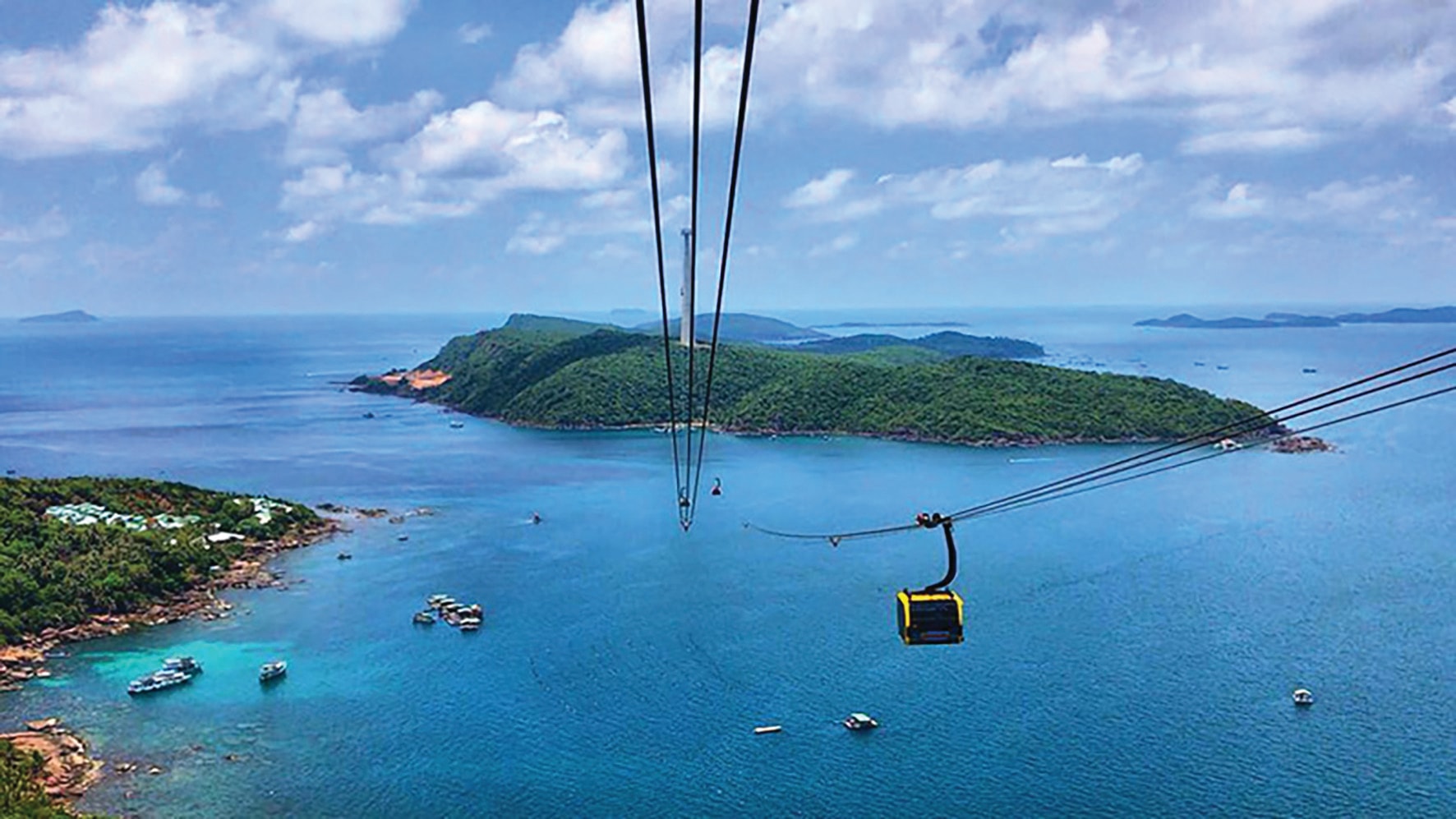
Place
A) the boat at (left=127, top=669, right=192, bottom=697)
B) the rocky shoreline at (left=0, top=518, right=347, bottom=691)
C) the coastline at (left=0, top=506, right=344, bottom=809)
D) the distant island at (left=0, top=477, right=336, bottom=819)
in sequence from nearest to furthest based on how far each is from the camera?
the coastline at (left=0, top=506, right=344, bottom=809) → the distant island at (left=0, top=477, right=336, bottom=819) → the boat at (left=127, top=669, right=192, bottom=697) → the rocky shoreline at (left=0, top=518, right=347, bottom=691)

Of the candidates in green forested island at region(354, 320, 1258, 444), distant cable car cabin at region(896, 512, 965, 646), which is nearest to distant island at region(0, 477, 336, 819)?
distant cable car cabin at region(896, 512, 965, 646)

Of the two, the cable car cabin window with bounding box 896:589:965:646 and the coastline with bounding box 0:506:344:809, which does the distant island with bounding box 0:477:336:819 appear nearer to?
the coastline with bounding box 0:506:344:809

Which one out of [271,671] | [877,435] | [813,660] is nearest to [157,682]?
[271,671]

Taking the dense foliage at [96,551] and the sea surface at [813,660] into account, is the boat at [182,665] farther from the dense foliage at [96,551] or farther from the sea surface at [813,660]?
the dense foliage at [96,551]

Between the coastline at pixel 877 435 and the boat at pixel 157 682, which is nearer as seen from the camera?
the boat at pixel 157 682

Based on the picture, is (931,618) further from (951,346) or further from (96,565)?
(951,346)

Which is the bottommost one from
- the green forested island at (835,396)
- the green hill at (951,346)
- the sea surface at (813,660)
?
the sea surface at (813,660)

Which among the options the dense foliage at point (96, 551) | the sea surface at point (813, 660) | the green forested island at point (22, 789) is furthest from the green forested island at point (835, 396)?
the green forested island at point (22, 789)
